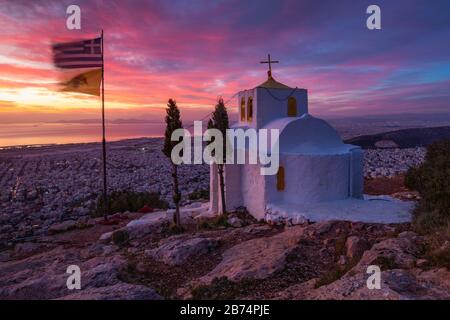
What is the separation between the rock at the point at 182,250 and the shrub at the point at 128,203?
552 inches

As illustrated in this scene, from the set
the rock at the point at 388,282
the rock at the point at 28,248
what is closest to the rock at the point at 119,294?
the rock at the point at 388,282

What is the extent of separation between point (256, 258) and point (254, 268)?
2.77 ft

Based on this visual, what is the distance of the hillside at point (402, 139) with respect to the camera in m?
78.2

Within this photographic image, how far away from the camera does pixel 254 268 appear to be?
860 cm

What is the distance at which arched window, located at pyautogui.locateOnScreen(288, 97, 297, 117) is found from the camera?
60.4ft

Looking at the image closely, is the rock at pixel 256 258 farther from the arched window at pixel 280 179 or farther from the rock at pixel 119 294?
the arched window at pixel 280 179

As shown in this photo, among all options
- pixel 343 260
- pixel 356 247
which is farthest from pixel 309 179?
pixel 343 260

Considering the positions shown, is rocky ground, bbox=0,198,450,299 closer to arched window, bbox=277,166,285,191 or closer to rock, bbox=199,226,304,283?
rock, bbox=199,226,304,283

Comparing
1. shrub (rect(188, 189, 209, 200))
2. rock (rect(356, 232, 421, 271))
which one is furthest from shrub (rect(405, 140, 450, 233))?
shrub (rect(188, 189, 209, 200))

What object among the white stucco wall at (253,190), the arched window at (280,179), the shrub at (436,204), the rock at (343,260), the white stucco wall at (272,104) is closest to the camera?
the rock at (343,260)

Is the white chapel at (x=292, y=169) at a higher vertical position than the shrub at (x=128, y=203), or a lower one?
higher

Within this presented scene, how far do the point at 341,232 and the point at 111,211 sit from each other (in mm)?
18128
